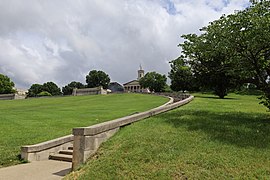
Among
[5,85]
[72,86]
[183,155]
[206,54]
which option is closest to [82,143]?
[183,155]

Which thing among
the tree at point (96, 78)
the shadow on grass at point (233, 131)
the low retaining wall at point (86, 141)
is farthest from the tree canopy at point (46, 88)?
the low retaining wall at point (86, 141)

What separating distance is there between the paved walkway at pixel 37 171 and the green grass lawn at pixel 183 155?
0.99 meters

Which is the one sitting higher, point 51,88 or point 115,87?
point 115,87

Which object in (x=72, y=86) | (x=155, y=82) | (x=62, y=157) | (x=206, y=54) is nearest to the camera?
(x=62, y=157)

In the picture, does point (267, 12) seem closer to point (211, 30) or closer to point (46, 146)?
point (211, 30)

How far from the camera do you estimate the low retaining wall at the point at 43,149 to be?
8.08 meters

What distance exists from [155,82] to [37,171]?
7924cm

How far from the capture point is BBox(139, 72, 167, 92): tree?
84.8 m

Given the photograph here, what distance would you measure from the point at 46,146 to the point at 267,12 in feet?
27.3

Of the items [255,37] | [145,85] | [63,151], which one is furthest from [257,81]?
[145,85]

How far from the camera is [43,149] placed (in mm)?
8484

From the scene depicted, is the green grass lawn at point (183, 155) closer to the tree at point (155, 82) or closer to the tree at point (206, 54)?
the tree at point (206, 54)

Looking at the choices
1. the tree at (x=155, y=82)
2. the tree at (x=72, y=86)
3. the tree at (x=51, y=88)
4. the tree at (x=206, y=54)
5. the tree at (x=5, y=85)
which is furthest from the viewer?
the tree at (x=72, y=86)

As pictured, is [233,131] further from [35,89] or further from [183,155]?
[35,89]
